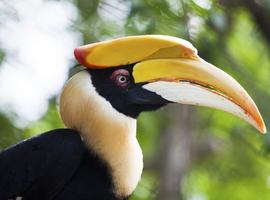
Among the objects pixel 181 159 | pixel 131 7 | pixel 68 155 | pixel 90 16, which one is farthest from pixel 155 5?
pixel 181 159

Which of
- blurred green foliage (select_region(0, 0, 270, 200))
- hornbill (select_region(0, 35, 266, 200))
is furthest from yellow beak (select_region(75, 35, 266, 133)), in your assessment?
blurred green foliage (select_region(0, 0, 270, 200))

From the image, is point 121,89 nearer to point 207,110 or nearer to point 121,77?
point 121,77

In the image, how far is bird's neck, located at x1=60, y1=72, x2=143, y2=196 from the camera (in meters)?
4.90

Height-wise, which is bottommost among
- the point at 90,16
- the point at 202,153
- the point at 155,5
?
the point at 202,153

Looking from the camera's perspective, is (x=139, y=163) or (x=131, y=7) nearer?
(x=139, y=163)

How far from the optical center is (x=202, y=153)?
9.47 meters

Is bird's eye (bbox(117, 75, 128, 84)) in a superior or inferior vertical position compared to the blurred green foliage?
superior

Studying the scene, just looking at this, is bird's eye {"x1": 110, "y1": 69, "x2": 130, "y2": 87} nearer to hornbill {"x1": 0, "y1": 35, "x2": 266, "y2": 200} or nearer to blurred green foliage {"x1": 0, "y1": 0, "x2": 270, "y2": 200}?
hornbill {"x1": 0, "y1": 35, "x2": 266, "y2": 200}

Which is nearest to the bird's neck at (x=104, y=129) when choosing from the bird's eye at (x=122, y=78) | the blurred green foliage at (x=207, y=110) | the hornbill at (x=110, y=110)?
the hornbill at (x=110, y=110)

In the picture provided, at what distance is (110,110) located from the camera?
4.99 metres

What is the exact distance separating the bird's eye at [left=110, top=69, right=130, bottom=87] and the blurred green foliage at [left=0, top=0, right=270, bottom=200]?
468 mm

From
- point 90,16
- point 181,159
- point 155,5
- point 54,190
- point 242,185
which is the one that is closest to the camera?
point 54,190

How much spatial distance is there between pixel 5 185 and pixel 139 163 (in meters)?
0.59

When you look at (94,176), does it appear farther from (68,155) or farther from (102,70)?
(102,70)
